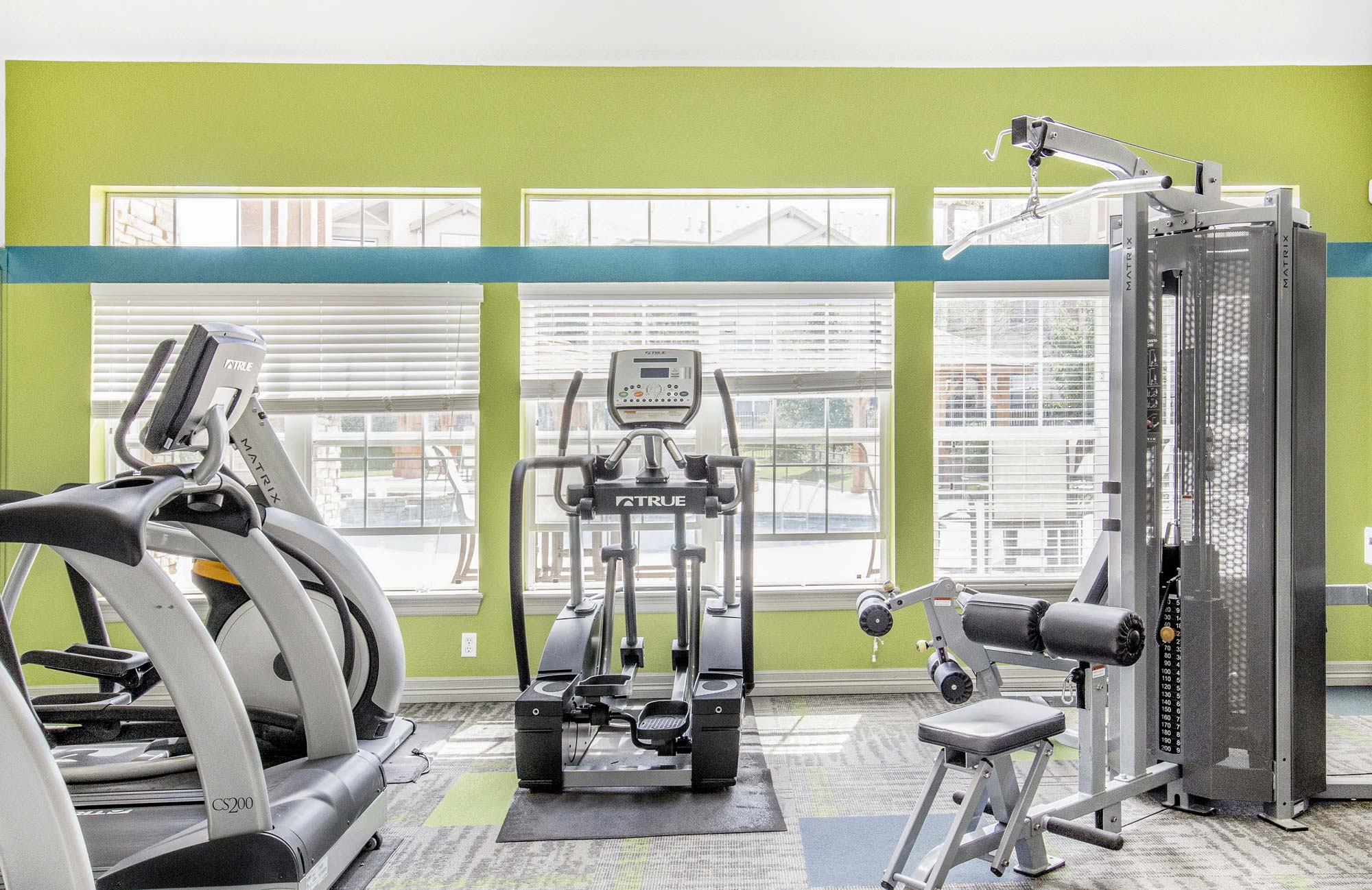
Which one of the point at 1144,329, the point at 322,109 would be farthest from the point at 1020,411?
the point at 322,109

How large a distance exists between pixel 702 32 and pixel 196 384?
277 cm

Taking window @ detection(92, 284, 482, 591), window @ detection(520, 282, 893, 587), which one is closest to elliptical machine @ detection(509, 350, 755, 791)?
window @ detection(520, 282, 893, 587)

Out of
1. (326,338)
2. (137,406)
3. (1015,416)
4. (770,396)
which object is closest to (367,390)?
(326,338)

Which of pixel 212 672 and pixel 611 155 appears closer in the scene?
pixel 212 672

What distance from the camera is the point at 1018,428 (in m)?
4.15

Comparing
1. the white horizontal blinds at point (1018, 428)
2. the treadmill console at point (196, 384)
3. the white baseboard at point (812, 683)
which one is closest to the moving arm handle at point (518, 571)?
the treadmill console at point (196, 384)

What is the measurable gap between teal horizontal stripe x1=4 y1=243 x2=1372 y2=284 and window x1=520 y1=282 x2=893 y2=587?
8 centimetres

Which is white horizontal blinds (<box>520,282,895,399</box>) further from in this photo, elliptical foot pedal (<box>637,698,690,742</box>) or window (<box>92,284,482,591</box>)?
elliptical foot pedal (<box>637,698,690,742</box>)

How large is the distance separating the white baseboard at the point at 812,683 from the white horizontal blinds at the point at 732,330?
4.92 feet

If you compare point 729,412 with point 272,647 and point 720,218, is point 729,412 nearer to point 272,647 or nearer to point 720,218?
point 720,218

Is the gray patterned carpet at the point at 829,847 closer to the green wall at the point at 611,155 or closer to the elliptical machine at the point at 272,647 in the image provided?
the elliptical machine at the point at 272,647

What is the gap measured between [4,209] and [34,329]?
0.63 metres

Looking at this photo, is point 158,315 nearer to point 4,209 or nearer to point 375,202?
point 4,209

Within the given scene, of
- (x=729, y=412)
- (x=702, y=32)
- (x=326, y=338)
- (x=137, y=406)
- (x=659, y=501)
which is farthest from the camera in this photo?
(x=326, y=338)
